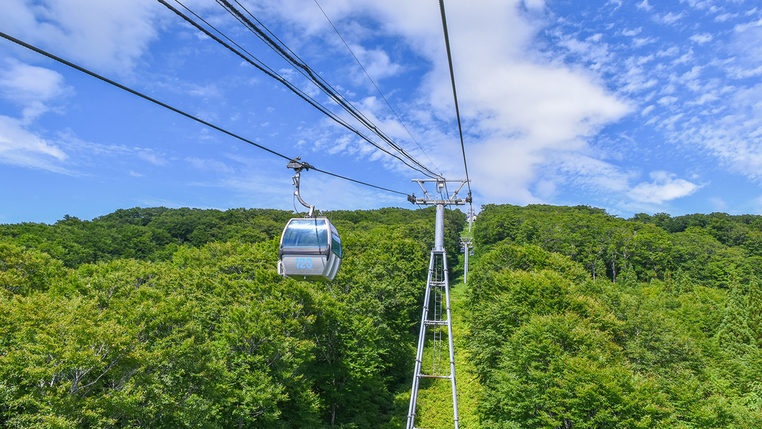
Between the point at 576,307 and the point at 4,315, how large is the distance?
35595mm

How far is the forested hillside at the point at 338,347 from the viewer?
17.1 m

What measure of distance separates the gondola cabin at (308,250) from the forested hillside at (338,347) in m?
10.7

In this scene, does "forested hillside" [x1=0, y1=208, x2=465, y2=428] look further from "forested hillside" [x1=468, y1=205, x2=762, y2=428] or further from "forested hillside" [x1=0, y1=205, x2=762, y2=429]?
"forested hillside" [x1=468, y1=205, x2=762, y2=428]

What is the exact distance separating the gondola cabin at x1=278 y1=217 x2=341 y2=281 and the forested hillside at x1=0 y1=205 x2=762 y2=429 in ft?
35.3

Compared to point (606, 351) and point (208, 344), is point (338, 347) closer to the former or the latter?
point (208, 344)

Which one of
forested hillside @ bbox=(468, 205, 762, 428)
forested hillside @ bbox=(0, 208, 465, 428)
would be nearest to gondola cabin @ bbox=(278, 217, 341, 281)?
forested hillside @ bbox=(0, 208, 465, 428)

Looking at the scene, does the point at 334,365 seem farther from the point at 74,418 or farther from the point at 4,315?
the point at 4,315

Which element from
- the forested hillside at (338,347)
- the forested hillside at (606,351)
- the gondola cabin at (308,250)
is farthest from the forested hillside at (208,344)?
the gondola cabin at (308,250)

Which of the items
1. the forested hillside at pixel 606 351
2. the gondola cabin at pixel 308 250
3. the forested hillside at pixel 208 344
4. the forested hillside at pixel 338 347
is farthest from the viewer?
the forested hillside at pixel 606 351

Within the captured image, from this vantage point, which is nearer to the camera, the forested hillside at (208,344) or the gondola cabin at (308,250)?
the gondola cabin at (308,250)

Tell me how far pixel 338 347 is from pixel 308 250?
71.6 ft

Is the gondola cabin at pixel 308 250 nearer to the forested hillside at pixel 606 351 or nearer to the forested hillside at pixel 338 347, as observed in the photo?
the forested hillside at pixel 338 347

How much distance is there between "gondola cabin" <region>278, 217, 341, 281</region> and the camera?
11.4 meters

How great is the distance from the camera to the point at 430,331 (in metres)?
49.8
